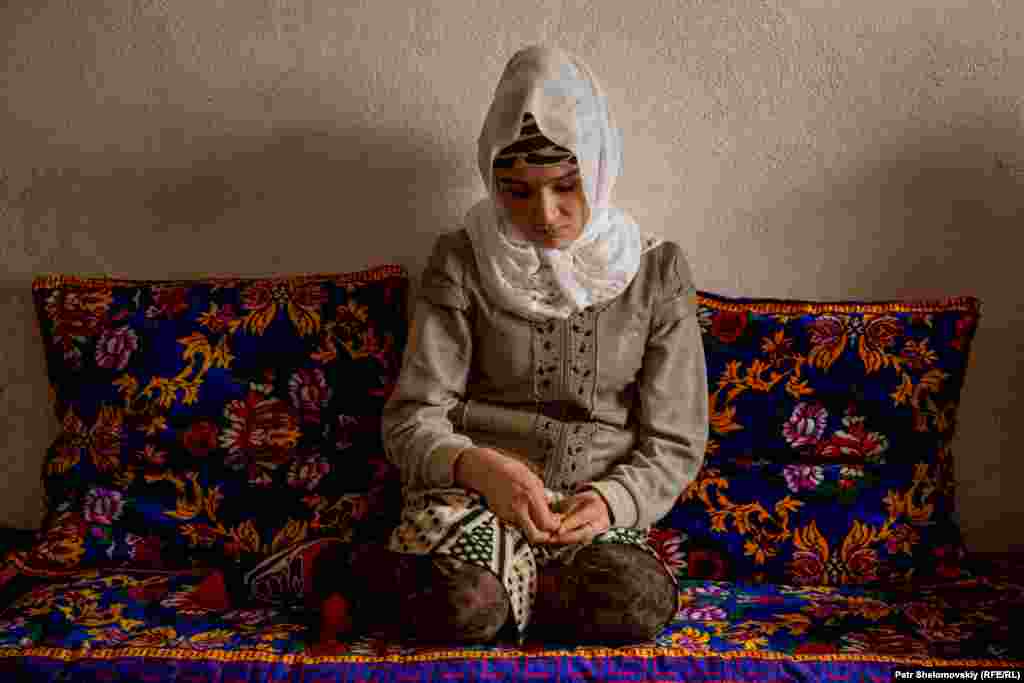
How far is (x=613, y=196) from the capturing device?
1.71 metres

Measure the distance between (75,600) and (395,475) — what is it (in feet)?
1.71

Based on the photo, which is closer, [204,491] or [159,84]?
[204,491]

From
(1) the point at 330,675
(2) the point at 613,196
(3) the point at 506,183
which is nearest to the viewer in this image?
(1) the point at 330,675

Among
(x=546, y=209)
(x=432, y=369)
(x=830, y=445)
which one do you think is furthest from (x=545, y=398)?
(x=830, y=445)

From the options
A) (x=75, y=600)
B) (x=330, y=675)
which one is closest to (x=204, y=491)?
(x=75, y=600)

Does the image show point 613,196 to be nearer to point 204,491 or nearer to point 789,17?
point 789,17

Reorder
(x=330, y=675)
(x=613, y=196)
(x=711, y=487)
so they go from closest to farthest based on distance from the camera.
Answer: (x=330, y=675) → (x=711, y=487) → (x=613, y=196)

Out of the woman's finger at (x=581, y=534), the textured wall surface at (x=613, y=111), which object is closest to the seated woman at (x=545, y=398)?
the woman's finger at (x=581, y=534)

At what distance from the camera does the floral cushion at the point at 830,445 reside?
1.51 meters

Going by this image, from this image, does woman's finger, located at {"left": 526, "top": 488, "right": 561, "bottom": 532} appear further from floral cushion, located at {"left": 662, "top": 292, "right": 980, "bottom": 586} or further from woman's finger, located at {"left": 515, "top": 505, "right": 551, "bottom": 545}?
floral cushion, located at {"left": 662, "top": 292, "right": 980, "bottom": 586}

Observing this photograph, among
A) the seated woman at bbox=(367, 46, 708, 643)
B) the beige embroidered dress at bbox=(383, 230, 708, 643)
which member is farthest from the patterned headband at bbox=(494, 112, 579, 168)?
the beige embroidered dress at bbox=(383, 230, 708, 643)

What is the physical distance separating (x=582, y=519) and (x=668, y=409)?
0.24m

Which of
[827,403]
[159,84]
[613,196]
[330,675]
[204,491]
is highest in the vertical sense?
[159,84]

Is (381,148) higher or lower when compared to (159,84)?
lower
